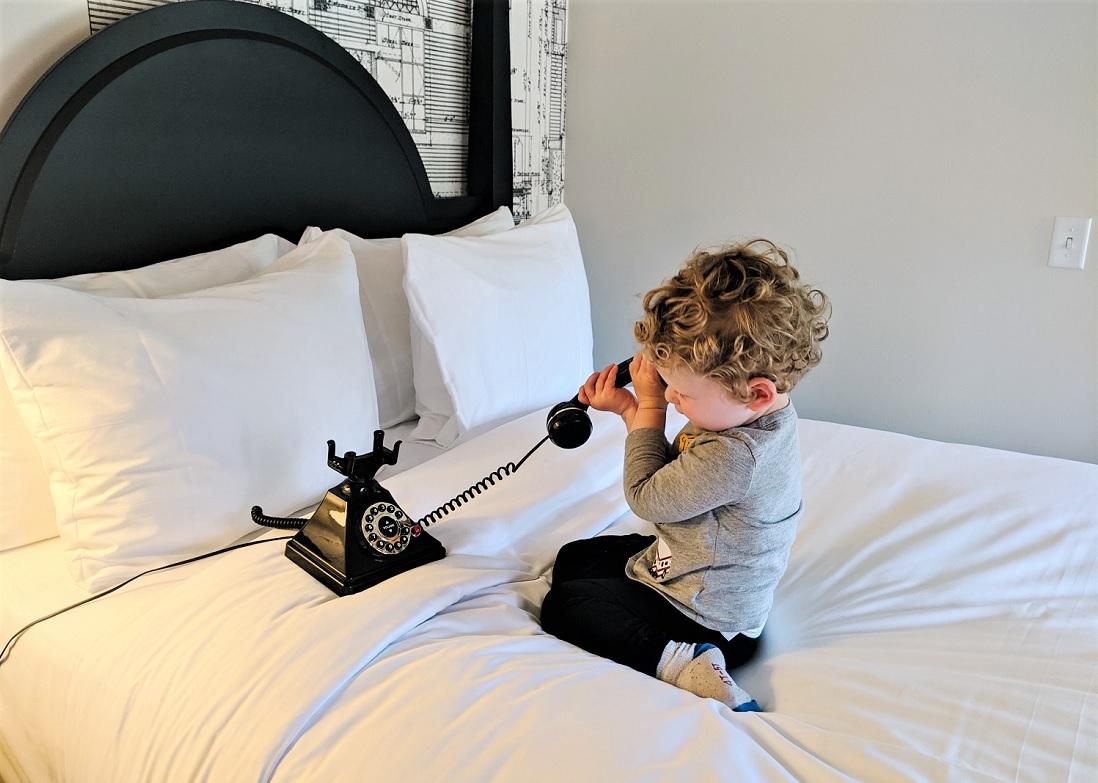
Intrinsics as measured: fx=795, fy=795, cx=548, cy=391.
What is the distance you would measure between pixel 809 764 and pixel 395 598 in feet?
1.73

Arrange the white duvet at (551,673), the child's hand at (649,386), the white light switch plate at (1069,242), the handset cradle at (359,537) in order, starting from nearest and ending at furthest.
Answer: the white duvet at (551,673), the handset cradle at (359,537), the child's hand at (649,386), the white light switch plate at (1069,242)

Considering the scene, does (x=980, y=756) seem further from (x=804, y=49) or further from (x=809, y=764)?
(x=804, y=49)

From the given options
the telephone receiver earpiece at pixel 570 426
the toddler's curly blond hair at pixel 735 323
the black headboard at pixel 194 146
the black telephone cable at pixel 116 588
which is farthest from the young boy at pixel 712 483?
the black headboard at pixel 194 146

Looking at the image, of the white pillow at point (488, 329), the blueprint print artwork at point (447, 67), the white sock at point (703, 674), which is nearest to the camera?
the white sock at point (703, 674)

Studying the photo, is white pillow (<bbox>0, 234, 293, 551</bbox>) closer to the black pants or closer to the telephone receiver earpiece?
the telephone receiver earpiece

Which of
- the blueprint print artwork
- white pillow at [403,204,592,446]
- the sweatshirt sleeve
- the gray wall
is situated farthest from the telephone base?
the gray wall

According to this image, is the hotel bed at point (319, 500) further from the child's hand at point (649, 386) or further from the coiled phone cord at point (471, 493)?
the child's hand at point (649, 386)

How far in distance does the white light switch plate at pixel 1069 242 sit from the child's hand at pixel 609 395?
1.39 meters

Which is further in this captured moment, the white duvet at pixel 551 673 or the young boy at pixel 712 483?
the young boy at pixel 712 483

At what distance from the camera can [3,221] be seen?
125cm

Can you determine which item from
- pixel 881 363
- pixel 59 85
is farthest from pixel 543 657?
pixel 881 363

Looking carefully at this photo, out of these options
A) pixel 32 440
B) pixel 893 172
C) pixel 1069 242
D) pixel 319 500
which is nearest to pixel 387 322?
pixel 319 500

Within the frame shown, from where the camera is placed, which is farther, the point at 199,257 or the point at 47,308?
the point at 199,257

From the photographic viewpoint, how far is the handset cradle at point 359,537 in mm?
1083
